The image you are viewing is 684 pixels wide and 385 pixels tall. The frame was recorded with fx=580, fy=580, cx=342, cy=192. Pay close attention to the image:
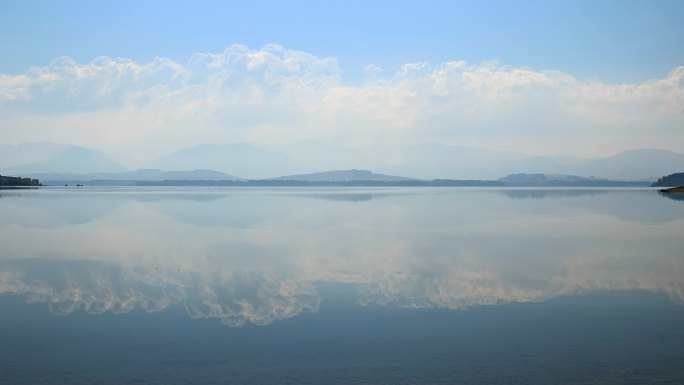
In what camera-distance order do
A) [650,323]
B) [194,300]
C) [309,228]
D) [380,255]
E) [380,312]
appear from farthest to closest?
[309,228] → [380,255] → [194,300] → [380,312] → [650,323]

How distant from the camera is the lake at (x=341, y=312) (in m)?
10.7

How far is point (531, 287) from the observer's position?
18250 millimetres

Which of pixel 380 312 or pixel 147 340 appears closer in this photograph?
pixel 147 340

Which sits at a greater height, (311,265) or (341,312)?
(311,265)

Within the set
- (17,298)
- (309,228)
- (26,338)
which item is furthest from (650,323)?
(309,228)

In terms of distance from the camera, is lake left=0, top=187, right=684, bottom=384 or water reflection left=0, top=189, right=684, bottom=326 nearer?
lake left=0, top=187, right=684, bottom=384

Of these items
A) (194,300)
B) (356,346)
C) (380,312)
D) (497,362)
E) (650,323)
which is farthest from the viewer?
(194,300)

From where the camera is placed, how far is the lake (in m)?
10.7

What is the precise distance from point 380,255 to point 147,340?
14.4m

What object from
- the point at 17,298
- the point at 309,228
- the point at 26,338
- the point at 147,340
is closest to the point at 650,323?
the point at 147,340

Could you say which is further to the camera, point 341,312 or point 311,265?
point 311,265

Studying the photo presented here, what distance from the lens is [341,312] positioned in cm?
1495

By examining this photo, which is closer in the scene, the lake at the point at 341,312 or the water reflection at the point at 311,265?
the lake at the point at 341,312

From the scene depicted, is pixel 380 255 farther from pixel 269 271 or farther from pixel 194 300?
pixel 194 300
